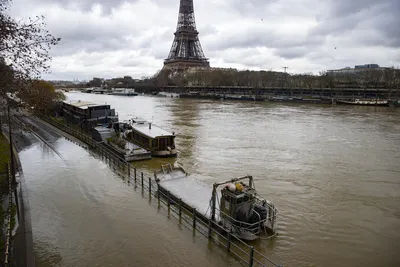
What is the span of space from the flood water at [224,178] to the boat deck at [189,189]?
1.36m

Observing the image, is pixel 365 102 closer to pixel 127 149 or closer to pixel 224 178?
pixel 224 178

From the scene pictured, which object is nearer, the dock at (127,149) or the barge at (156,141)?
the dock at (127,149)

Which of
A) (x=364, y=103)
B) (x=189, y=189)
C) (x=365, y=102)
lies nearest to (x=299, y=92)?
(x=365, y=102)

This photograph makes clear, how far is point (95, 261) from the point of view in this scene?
10.9 metres

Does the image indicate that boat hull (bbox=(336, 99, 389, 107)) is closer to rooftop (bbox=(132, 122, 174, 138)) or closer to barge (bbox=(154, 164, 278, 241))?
rooftop (bbox=(132, 122, 174, 138))

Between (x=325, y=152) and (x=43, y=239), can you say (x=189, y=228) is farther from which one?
(x=325, y=152)

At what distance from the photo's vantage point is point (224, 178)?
68.3 feet

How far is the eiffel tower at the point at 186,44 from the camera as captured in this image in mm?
156625

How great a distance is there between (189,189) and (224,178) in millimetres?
5289

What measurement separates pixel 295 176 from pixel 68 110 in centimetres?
3587

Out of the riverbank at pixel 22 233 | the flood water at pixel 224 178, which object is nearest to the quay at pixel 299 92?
the flood water at pixel 224 178

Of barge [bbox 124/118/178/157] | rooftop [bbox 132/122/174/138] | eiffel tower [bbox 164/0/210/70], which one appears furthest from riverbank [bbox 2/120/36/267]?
eiffel tower [bbox 164/0/210/70]

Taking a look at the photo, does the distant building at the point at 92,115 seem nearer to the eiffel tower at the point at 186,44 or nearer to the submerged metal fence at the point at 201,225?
the submerged metal fence at the point at 201,225

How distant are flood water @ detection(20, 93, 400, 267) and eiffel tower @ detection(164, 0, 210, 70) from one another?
433ft
